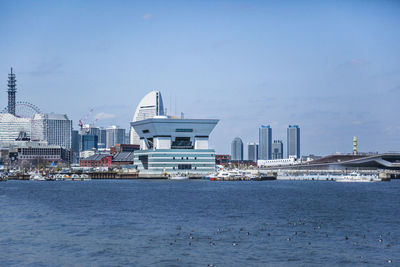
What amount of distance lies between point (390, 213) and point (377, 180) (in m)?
97.1

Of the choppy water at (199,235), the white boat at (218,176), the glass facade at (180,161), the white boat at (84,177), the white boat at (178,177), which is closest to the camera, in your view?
the choppy water at (199,235)

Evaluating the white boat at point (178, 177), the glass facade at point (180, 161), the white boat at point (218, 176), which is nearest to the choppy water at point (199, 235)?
the white boat at point (218, 176)

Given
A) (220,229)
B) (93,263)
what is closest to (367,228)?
(220,229)

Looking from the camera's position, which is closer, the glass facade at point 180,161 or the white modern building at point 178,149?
the glass facade at point 180,161

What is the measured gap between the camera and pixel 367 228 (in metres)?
44.7

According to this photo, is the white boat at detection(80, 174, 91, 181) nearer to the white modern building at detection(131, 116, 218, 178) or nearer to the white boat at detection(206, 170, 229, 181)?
the white modern building at detection(131, 116, 218, 178)

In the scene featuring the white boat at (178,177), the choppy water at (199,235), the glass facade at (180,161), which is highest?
the glass facade at (180,161)

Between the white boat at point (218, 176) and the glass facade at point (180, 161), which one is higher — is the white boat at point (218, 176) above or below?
below

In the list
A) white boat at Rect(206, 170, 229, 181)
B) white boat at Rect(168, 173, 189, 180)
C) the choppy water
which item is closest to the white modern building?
white boat at Rect(168, 173, 189, 180)

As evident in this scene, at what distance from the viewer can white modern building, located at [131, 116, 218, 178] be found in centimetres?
16938

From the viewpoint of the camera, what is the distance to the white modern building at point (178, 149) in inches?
6668

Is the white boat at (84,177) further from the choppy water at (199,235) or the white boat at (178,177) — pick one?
the choppy water at (199,235)

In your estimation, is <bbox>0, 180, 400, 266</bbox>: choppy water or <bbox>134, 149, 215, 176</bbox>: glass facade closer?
<bbox>0, 180, 400, 266</bbox>: choppy water

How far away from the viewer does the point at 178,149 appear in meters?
170
